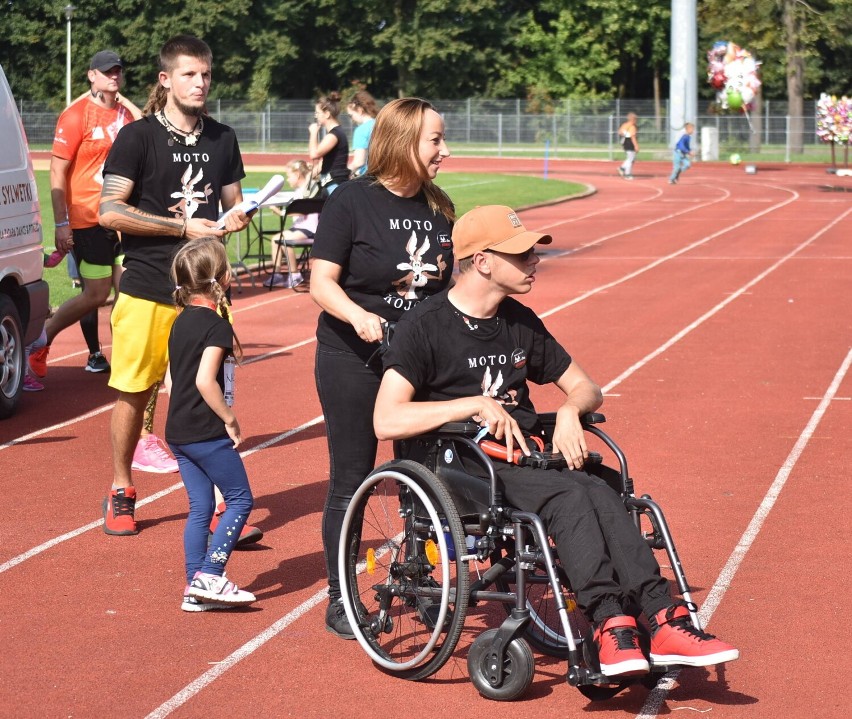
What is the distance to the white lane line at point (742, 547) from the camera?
4.60 m

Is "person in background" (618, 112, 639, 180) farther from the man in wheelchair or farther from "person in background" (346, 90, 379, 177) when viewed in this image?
the man in wheelchair

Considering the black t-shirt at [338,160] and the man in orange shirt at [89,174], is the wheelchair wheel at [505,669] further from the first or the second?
the black t-shirt at [338,160]

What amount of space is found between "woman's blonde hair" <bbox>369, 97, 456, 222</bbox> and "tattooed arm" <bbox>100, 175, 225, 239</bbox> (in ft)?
5.23

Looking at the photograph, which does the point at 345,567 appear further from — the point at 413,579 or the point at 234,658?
the point at 234,658

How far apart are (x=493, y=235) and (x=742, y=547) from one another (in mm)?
2386

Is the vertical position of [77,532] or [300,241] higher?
[300,241]

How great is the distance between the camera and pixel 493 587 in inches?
216

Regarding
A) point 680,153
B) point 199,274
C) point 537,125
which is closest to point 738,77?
point 537,125

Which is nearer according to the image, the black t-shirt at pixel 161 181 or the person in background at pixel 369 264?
the person in background at pixel 369 264

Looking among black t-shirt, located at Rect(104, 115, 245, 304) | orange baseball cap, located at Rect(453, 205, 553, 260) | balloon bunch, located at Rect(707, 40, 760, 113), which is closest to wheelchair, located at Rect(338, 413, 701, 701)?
orange baseball cap, located at Rect(453, 205, 553, 260)

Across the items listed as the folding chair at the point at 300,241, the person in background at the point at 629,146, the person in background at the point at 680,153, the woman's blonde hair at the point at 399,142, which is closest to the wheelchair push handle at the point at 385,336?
the woman's blonde hair at the point at 399,142

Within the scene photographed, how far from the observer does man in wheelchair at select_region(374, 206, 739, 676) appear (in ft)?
14.2

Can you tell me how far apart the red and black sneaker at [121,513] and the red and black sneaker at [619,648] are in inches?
120

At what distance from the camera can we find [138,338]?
6.73 metres
